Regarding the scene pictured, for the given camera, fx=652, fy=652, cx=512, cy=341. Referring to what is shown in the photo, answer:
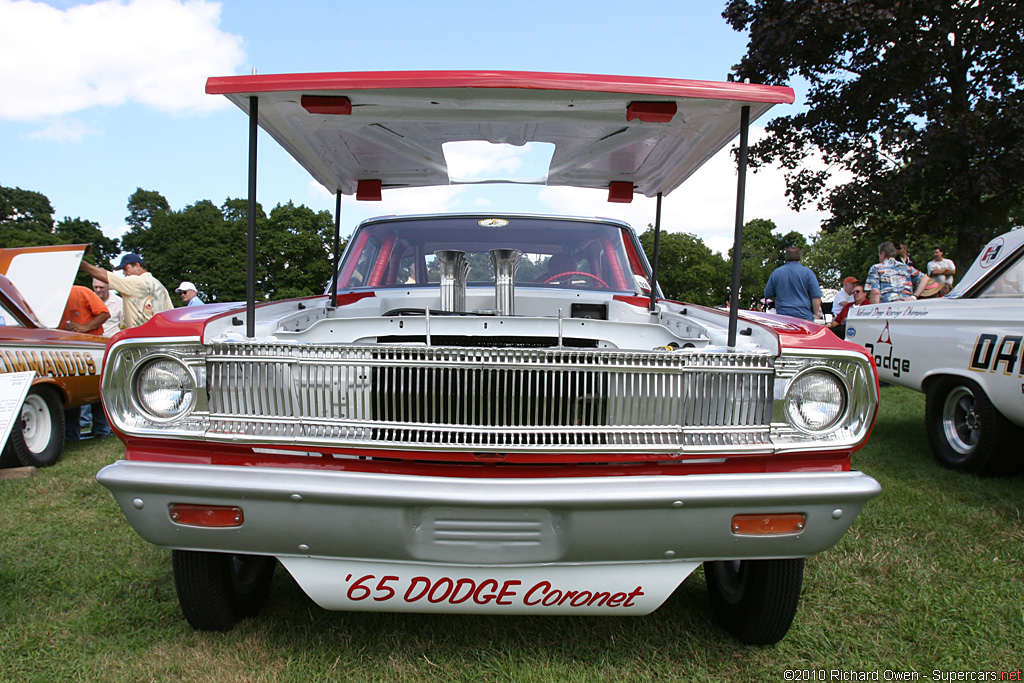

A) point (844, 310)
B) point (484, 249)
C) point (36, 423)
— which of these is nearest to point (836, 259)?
point (844, 310)

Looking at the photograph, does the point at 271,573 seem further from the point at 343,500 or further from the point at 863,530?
the point at 863,530

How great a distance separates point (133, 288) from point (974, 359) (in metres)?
7.57

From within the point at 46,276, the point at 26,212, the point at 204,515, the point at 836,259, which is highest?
the point at 26,212

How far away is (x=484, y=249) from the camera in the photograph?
3.67m

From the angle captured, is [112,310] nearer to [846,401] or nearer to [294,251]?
[846,401]

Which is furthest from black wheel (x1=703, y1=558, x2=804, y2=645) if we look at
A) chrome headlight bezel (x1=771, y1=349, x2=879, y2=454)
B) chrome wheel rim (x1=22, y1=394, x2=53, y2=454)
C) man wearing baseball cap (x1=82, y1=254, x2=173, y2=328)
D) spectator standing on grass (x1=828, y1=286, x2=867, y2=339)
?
spectator standing on grass (x1=828, y1=286, x2=867, y2=339)

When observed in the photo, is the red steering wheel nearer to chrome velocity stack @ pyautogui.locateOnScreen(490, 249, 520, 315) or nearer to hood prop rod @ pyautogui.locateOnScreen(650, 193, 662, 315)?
hood prop rod @ pyautogui.locateOnScreen(650, 193, 662, 315)

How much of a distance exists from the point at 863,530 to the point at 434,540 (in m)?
2.67

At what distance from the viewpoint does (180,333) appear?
1858 mm

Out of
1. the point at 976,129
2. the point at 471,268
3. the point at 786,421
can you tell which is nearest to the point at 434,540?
the point at 786,421

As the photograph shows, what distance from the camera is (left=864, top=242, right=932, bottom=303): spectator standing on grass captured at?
8.29 m

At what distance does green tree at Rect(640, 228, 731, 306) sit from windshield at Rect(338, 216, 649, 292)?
5387 centimetres

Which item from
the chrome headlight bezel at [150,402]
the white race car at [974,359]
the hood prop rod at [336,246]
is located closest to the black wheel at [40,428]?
the hood prop rod at [336,246]

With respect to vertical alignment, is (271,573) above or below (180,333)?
below
